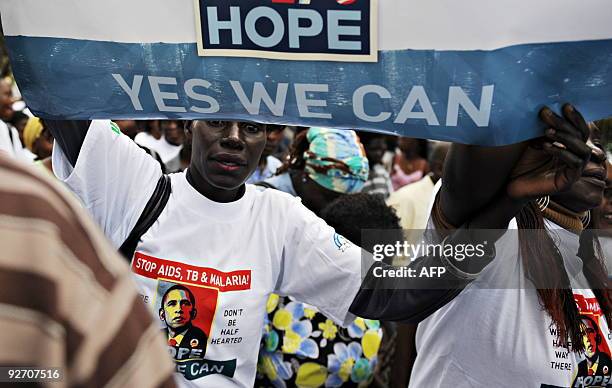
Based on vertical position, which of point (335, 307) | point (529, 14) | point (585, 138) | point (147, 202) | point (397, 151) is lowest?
point (397, 151)

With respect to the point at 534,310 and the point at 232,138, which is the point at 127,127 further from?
the point at 534,310

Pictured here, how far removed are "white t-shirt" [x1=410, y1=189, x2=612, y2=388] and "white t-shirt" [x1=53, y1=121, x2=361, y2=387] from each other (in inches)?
13.5

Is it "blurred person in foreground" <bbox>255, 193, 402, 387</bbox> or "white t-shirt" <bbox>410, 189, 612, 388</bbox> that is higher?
"white t-shirt" <bbox>410, 189, 612, 388</bbox>

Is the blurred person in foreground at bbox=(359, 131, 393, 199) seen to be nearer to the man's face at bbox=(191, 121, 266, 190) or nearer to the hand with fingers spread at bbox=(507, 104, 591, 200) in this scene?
the man's face at bbox=(191, 121, 266, 190)

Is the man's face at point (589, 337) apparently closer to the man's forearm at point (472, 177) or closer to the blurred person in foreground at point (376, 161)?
the man's forearm at point (472, 177)

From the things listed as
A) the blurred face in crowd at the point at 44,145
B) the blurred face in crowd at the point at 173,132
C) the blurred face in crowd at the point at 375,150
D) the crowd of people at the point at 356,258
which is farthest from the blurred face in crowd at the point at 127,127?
the crowd of people at the point at 356,258

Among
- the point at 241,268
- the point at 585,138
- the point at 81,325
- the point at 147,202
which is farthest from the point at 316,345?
the point at 81,325

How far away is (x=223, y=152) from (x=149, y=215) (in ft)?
1.03

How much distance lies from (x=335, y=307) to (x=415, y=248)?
1.04ft

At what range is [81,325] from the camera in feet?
2.66

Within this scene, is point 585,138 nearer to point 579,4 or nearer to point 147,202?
point 579,4

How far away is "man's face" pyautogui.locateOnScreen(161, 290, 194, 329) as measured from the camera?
2373 millimetres

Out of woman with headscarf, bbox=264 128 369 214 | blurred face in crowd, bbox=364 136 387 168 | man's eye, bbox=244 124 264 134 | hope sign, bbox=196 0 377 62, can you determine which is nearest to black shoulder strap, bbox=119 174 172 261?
man's eye, bbox=244 124 264 134

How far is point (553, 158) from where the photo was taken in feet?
6.26
